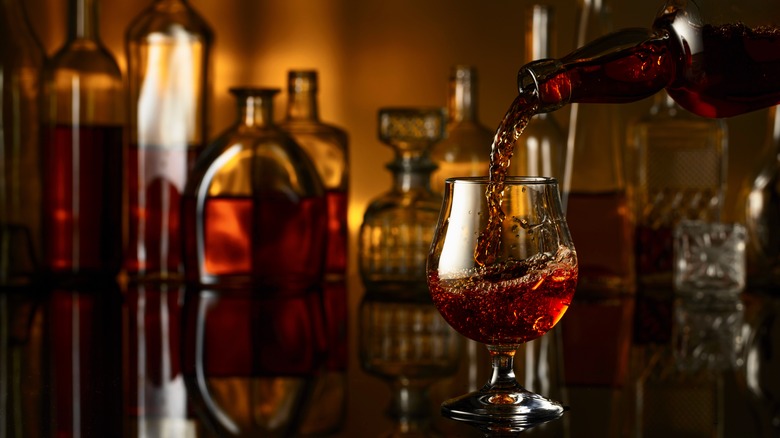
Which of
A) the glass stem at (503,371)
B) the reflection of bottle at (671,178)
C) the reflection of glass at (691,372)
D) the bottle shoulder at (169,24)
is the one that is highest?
the bottle shoulder at (169,24)

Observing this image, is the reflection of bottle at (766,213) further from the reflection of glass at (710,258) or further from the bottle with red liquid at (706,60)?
the bottle with red liquid at (706,60)

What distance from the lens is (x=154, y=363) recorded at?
42.0 inches

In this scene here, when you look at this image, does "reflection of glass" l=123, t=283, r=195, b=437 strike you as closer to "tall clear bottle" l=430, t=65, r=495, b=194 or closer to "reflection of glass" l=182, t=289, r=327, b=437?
"reflection of glass" l=182, t=289, r=327, b=437

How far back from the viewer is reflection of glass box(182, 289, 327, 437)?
86 centimetres

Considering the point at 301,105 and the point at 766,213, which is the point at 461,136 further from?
the point at 766,213

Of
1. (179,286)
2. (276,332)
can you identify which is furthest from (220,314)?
(179,286)

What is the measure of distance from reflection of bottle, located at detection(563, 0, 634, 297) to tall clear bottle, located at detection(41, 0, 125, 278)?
0.58 metres

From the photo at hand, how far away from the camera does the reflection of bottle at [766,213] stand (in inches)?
59.3

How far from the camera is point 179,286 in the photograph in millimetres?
1531

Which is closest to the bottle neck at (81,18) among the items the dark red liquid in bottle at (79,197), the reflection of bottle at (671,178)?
the dark red liquid in bottle at (79,197)

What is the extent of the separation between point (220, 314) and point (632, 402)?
1.79 ft

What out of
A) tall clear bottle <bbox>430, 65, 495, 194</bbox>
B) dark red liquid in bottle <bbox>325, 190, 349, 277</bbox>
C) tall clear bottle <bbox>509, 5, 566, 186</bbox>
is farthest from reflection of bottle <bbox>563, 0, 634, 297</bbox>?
dark red liquid in bottle <bbox>325, 190, 349, 277</bbox>

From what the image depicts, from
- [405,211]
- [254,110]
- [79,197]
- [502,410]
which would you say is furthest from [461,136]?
[502,410]

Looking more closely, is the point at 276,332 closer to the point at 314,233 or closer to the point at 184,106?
the point at 314,233
